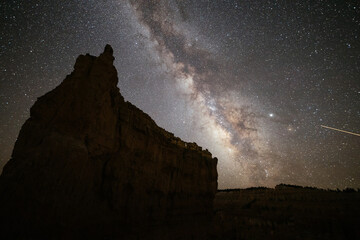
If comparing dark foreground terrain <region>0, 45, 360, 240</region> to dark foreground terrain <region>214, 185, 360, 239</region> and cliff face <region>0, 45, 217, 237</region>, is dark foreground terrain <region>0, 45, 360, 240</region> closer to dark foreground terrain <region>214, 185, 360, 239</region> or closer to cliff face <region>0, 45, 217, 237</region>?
cliff face <region>0, 45, 217, 237</region>

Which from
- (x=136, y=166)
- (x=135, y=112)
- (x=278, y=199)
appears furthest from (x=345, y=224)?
(x=135, y=112)

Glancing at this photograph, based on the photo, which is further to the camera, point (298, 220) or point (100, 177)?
point (298, 220)

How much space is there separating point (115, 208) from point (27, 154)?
7126mm

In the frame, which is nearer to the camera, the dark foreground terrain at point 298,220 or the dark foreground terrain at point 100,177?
the dark foreground terrain at point 100,177

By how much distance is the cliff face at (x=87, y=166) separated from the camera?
31.2ft

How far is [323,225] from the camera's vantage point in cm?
2652

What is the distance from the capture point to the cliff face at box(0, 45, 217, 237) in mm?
9500

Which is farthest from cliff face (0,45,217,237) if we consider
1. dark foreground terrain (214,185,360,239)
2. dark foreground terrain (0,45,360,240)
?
dark foreground terrain (214,185,360,239)

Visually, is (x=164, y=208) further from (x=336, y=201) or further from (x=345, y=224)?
(x=336, y=201)

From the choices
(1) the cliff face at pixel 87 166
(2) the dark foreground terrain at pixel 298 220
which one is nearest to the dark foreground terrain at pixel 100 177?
(1) the cliff face at pixel 87 166

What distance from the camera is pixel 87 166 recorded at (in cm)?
1205

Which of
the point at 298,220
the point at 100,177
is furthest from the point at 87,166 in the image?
the point at 298,220

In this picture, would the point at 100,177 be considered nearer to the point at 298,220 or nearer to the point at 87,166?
the point at 87,166

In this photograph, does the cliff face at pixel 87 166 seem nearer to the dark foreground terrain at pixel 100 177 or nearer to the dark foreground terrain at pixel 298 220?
the dark foreground terrain at pixel 100 177
